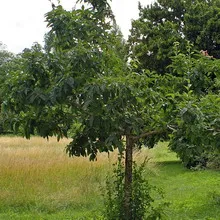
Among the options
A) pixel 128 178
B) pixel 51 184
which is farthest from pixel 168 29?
pixel 128 178

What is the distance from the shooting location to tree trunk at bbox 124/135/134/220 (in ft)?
15.5

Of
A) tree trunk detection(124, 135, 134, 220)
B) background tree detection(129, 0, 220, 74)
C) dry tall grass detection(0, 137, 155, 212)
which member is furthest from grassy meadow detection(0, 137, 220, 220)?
background tree detection(129, 0, 220, 74)

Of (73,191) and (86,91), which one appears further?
(73,191)

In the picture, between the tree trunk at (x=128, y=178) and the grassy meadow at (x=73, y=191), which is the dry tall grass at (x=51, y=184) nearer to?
the grassy meadow at (x=73, y=191)

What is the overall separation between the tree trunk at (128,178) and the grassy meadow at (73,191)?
1.08 meters

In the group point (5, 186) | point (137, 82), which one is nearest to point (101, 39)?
point (137, 82)

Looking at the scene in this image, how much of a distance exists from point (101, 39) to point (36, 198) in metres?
4.29

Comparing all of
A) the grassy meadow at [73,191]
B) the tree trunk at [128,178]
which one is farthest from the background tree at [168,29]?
the tree trunk at [128,178]

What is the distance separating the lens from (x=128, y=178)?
4.83 m

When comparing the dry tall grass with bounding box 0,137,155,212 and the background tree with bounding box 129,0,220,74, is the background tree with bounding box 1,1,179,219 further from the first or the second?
the background tree with bounding box 129,0,220,74

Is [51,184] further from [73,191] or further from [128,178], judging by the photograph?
[128,178]

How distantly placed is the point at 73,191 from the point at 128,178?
3.70m

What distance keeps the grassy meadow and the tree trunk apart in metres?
1.08

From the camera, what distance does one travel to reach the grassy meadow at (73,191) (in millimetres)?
7208
